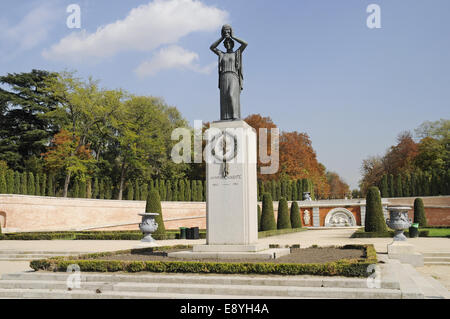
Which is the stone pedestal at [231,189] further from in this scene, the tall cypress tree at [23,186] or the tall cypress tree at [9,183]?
the tall cypress tree at [23,186]

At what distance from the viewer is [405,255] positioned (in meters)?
13.9

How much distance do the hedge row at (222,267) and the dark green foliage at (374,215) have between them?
1726cm

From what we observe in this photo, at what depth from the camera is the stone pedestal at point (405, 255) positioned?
13844 mm

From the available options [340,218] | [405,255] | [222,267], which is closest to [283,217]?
[340,218]

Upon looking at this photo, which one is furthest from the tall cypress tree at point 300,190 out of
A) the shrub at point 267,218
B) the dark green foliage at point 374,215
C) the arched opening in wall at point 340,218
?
the dark green foliage at point 374,215

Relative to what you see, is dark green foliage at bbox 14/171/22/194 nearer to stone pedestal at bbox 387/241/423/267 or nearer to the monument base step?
the monument base step

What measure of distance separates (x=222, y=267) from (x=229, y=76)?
5892 mm

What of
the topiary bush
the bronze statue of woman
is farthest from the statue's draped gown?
the topiary bush

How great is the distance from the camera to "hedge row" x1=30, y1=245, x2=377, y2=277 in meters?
8.76

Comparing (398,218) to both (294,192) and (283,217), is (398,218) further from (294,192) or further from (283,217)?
(294,192)

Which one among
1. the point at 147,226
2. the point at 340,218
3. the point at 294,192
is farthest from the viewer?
the point at 294,192

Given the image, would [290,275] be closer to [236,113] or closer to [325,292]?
[325,292]
